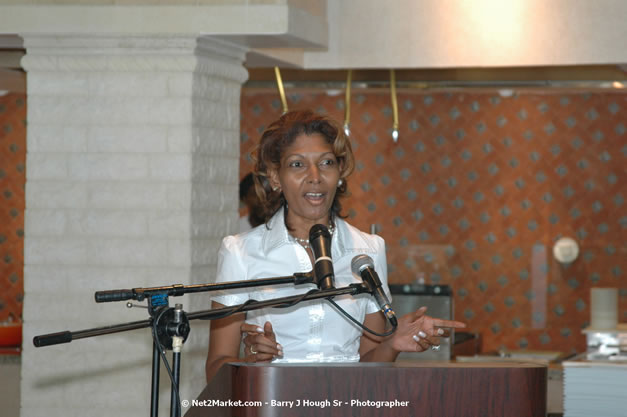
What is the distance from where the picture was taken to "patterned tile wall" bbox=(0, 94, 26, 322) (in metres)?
6.72

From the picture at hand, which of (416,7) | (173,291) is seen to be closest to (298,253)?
(173,291)

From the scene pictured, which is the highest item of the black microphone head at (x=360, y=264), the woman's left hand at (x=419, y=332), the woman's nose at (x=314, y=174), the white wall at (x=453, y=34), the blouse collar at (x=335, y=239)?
the white wall at (x=453, y=34)

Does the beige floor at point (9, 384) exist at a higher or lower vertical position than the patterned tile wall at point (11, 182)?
lower

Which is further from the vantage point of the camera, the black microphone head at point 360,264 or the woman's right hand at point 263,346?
the woman's right hand at point 263,346

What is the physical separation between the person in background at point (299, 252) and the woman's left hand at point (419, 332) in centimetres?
20

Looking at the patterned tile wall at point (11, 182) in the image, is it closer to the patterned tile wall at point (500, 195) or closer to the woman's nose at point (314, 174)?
the patterned tile wall at point (500, 195)

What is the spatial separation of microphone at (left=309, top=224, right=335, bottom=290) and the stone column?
5.80 ft

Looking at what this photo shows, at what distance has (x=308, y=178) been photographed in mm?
2350

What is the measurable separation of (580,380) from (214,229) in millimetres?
1567

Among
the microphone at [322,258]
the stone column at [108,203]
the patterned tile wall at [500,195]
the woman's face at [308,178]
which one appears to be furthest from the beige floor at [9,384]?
the microphone at [322,258]

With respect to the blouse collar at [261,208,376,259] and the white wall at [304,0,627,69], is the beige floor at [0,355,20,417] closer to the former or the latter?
the white wall at [304,0,627,69]

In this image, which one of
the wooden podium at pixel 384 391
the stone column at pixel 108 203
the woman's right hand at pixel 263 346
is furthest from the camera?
the stone column at pixel 108 203

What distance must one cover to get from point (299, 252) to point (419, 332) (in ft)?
1.63

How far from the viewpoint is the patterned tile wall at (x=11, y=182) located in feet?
22.1
